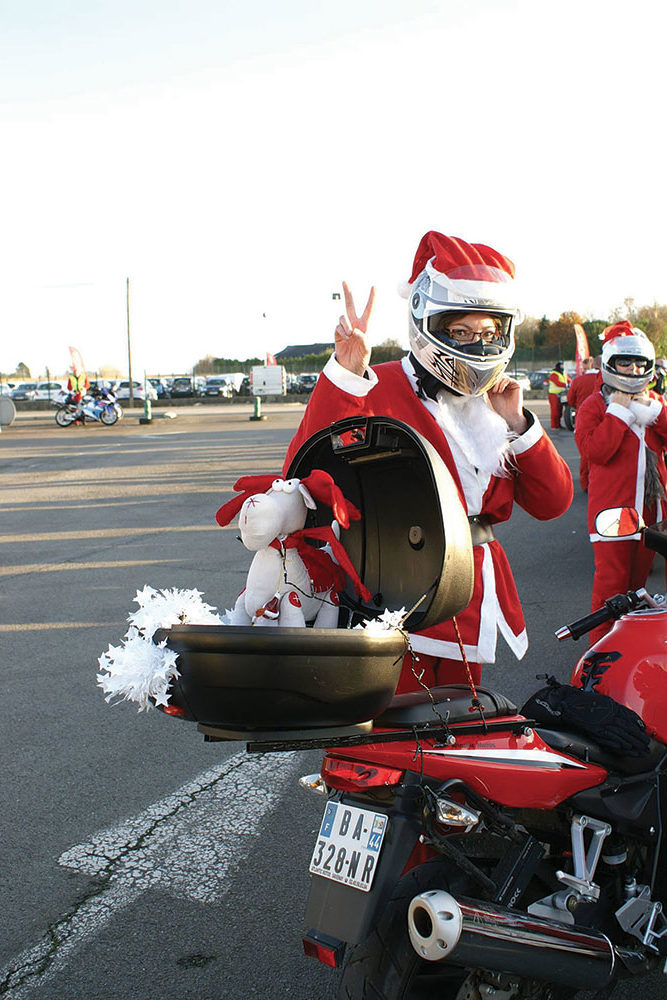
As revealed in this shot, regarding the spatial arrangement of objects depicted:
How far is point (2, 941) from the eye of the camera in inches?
114

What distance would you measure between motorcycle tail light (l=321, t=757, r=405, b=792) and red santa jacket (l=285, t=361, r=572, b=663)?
0.55 meters

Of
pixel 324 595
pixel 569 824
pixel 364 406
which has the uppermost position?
pixel 364 406

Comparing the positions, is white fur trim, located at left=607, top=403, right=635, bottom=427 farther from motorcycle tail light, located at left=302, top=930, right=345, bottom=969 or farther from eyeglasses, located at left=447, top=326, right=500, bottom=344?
motorcycle tail light, located at left=302, top=930, right=345, bottom=969

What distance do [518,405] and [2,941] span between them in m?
2.29

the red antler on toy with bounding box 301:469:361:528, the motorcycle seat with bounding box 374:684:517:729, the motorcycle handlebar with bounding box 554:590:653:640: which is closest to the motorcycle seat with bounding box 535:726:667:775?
the motorcycle seat with bounding box 374:684:517:729

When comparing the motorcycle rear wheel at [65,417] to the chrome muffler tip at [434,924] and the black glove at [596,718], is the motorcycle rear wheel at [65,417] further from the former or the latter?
the chrome muffler tip at [434,924]

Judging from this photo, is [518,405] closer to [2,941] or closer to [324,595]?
[324,595]

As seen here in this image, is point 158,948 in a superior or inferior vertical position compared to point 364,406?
inferior

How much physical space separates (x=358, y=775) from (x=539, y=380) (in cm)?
4911

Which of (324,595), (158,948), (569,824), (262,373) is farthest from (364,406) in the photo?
(262,373)

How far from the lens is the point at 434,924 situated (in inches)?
73.5

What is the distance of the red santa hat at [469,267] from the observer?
2.62 m

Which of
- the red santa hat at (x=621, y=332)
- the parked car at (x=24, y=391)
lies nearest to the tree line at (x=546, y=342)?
the parked car at (x=24, y=391)

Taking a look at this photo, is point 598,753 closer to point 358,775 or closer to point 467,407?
point 358,775
